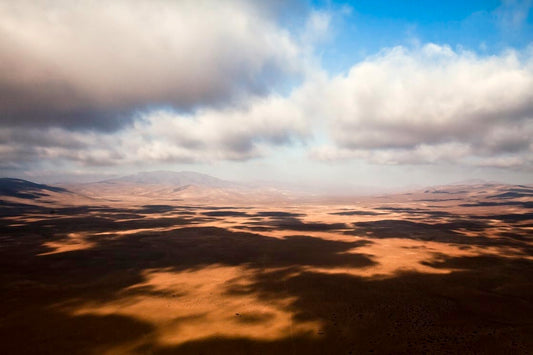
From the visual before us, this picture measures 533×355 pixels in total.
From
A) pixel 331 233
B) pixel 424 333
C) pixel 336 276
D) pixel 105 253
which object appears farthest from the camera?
pixel 331 233

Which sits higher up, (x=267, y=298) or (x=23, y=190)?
(x=23, y=190)

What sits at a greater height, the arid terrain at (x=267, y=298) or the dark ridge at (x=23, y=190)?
the dark ridge at (x=23, y=190)

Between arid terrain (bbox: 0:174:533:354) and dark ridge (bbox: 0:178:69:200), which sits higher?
dark ridge (bbox: 0:178:69:200)

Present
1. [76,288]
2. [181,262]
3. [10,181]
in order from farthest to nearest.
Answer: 1. [10,181]
2. [181,262]
3. [76,288]

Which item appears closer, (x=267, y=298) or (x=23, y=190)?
(x=267, y=298)

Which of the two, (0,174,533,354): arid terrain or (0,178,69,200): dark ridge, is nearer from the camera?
(0,174,533,354): arid terrain

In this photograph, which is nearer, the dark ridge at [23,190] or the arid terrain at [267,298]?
the arid terrain at [267,298]

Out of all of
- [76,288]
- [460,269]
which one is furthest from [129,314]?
[460,269]

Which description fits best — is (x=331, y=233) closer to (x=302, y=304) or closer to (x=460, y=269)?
(x=460, y=269)

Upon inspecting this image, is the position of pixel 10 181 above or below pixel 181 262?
above

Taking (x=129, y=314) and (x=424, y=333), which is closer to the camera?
(x=424, y=333)
